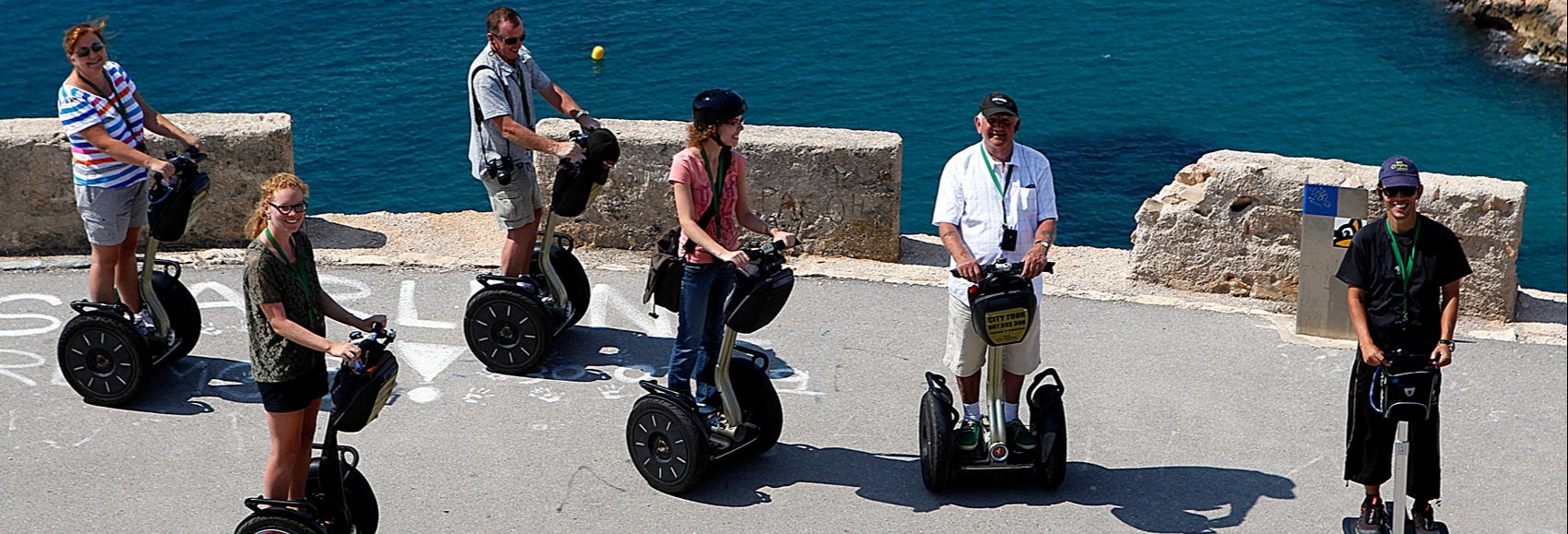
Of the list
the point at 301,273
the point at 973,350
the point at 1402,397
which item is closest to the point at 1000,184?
the point at 973,350

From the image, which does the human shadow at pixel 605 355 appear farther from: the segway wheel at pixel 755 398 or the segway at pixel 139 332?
the segway at pixel 139 332

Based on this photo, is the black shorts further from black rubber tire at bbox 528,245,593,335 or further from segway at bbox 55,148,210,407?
black rubber tire at bbox 528,245,593,335

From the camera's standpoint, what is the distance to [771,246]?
6.27m

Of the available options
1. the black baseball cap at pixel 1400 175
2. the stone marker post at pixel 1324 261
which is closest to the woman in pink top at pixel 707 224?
the black baseball cap at pixel 1400 175

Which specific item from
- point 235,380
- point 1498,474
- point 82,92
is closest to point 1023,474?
point 1498,474

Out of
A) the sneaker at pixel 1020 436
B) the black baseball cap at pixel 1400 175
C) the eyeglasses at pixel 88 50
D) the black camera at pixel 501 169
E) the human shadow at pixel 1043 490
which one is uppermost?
the eyeglasses at pixel 88 50

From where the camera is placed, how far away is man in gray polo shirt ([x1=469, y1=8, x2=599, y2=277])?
765cm

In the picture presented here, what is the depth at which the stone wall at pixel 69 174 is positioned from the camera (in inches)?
379

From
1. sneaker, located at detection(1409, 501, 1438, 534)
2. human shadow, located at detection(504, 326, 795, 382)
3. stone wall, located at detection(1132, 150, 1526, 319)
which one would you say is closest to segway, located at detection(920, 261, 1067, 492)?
sneaker, located at detection(1409, 501, 1438, 534)

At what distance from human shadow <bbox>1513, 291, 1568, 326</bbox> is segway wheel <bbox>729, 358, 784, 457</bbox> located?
15.4 feet

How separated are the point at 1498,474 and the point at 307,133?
16527mm

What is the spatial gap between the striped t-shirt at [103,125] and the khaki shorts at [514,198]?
5.56 ft

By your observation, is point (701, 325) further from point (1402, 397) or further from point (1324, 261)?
point (1324, 261)

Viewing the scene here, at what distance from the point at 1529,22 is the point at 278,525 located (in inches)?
863
